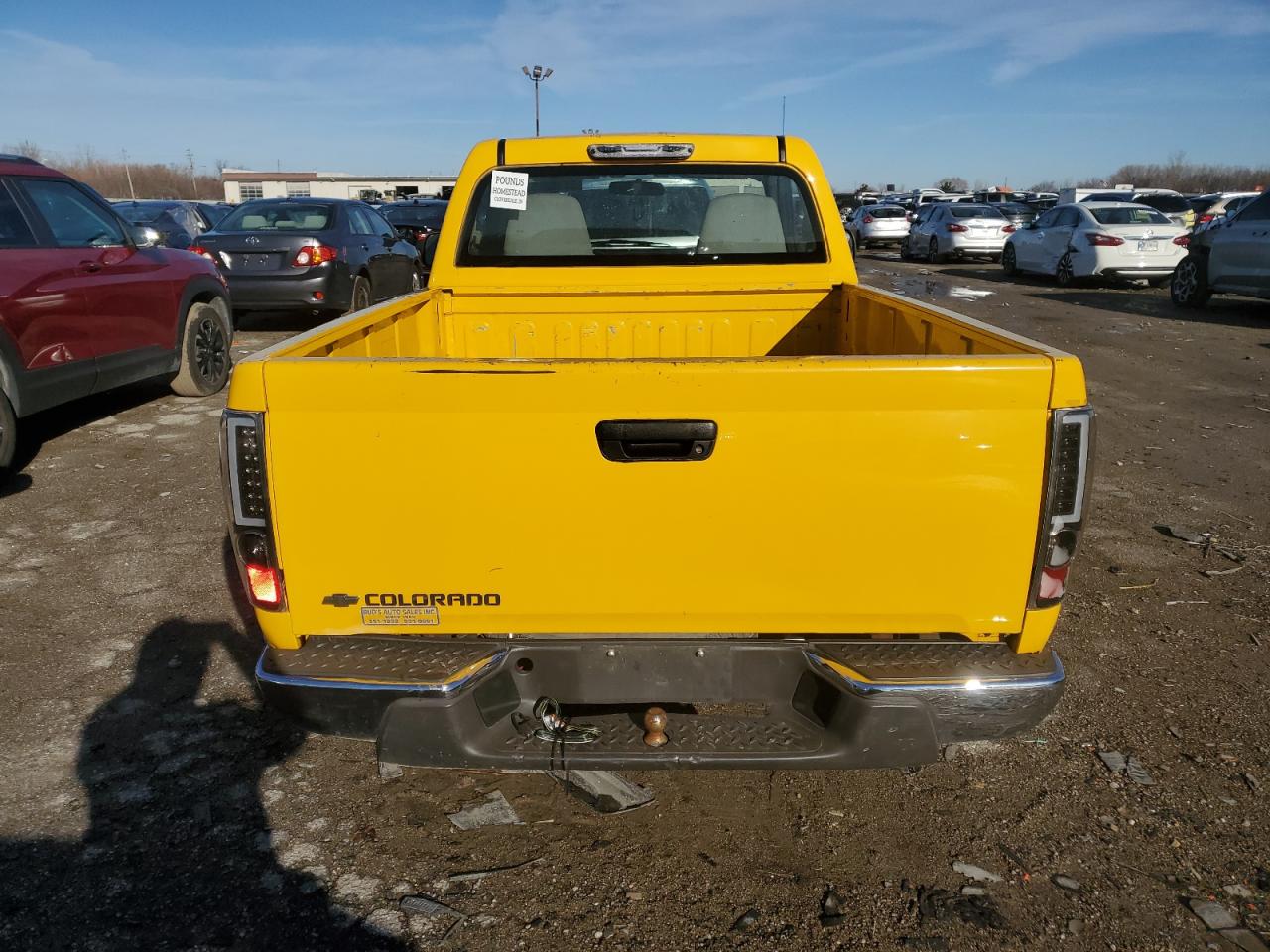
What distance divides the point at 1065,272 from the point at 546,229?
1618 cm

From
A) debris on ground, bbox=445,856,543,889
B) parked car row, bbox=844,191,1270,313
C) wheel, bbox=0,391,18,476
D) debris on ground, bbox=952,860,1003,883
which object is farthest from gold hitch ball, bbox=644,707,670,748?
parked car row, bbox=844,191,1270,313

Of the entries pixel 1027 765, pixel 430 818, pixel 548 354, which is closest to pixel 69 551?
pixel 548 354

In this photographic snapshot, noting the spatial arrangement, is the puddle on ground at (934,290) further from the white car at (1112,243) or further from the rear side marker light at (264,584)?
the rear side marker light at (264,584)

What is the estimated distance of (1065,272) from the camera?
58.5 ft

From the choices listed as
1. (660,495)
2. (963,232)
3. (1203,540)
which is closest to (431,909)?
(660,495)

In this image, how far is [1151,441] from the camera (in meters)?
7.21

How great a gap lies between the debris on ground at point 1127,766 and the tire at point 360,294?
10190 millimetres

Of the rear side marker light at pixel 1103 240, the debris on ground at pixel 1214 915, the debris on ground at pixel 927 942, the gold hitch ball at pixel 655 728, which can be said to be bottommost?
the debris on ground at pixel 927 942

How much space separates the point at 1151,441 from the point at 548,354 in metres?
5.24

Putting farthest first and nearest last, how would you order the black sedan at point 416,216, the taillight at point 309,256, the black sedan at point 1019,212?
the black sedan at point 1019,212
the black sedan at point 416,216
the taillight at point 309,256

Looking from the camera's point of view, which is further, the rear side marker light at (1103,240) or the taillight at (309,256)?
the rear side marker light at (1103,240)

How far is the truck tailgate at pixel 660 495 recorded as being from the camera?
7.30ft

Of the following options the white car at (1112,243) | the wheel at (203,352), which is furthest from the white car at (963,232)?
the wheel at (203,352)

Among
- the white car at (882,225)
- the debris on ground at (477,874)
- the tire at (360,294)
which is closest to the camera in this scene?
the debris on ground at (477,874)
